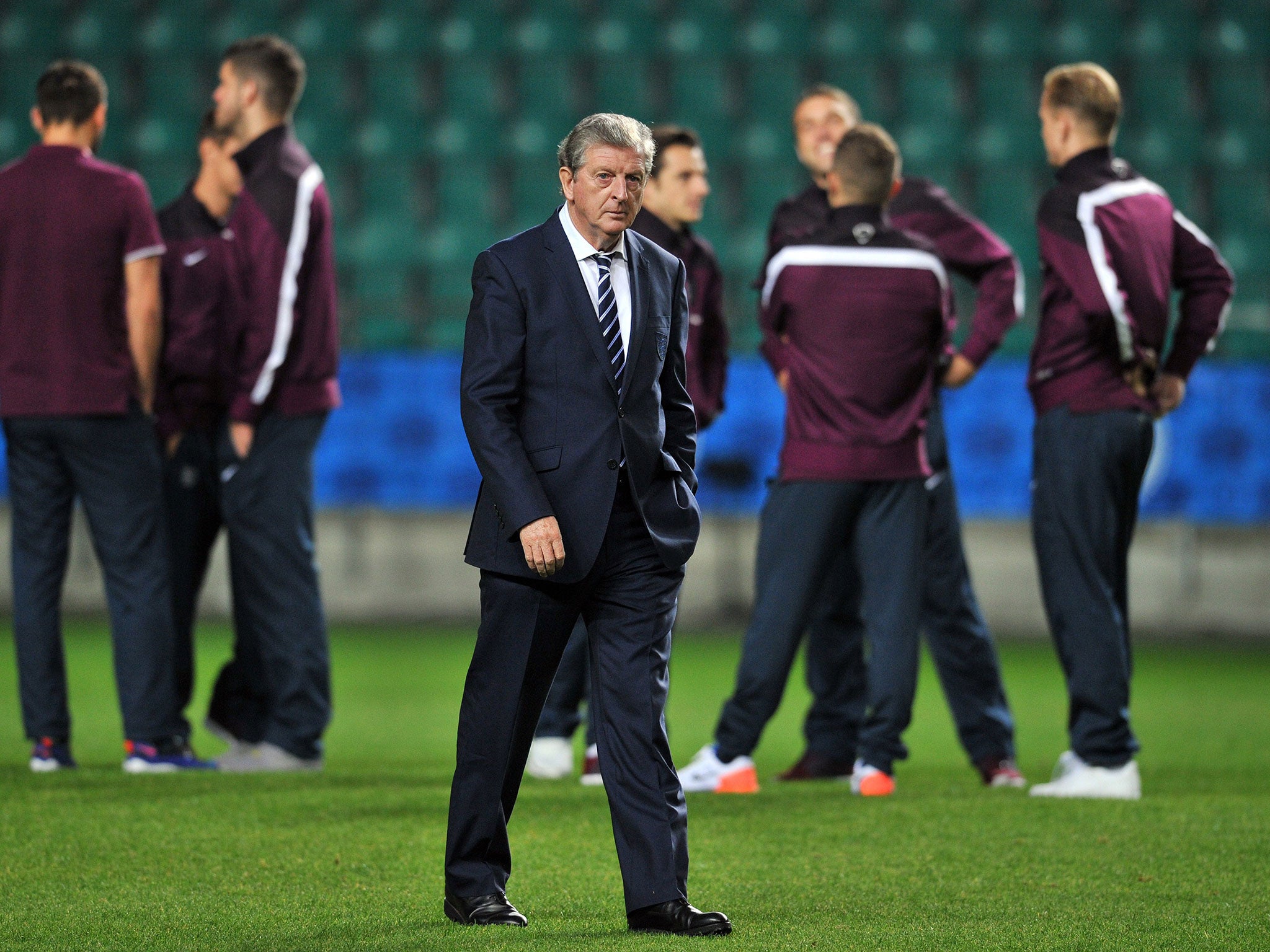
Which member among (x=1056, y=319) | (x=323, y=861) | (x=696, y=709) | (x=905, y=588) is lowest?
(x=696, y=709)

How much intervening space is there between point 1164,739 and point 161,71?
26.9 feet

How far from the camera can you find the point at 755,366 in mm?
10688

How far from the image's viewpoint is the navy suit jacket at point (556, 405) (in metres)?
3.08

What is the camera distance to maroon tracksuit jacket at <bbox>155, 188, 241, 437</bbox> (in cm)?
543

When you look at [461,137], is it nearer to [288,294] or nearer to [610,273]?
[288,294]

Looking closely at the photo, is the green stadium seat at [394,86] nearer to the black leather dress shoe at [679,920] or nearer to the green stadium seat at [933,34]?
the green stadium seat at [933,34]

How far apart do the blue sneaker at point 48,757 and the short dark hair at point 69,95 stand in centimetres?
177

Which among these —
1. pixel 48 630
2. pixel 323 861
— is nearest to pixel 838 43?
pixel 48 630

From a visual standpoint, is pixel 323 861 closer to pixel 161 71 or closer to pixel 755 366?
pixel 755 366

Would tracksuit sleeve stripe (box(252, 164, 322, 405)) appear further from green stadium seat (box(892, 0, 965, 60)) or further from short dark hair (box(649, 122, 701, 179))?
green stadium seat (box(892, 0, 965, 60))

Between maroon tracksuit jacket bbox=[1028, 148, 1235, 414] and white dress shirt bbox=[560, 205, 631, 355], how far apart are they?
201 centimetres

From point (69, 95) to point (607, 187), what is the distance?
2.60 meters

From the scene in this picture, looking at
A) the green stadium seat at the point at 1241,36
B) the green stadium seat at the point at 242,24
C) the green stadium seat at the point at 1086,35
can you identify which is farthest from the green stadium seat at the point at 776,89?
the green stadium seat at the point at 242,24

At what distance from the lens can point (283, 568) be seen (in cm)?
511
